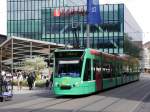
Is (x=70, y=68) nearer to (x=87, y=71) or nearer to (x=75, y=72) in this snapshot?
(x=75, y=72)

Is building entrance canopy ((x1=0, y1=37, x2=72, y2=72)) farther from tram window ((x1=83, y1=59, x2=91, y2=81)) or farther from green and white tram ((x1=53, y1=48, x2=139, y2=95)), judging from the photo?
tram window ((x1=83, y1=59, x2=91, y2=81))

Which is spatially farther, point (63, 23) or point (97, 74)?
point (63, 23)

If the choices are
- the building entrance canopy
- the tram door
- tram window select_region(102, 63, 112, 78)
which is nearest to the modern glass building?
the building entrance canopy

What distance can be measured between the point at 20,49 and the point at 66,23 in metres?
33.3

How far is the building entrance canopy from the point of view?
206ft

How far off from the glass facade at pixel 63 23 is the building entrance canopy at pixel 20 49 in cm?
2429

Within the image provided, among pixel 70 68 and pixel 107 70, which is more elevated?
pixel 70 68

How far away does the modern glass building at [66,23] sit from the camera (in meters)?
97.5

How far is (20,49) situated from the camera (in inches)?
2677

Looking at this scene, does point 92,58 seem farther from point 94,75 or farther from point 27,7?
point 27,7

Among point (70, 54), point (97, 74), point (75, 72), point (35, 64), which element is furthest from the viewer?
point (35, 64)

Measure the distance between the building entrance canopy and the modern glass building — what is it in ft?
80.4

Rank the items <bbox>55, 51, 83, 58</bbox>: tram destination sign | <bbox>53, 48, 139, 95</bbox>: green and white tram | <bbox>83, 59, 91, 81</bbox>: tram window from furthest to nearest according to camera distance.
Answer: <bbox>83, 59, 91, 81</bbox>: tram window < <bbox>55, 51, 83, 58</bbox>: tram destination sign < <bbox>53, 48, 139, 95</bbox>: green and white tram

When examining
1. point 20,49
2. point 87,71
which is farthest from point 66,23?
point 87,71
